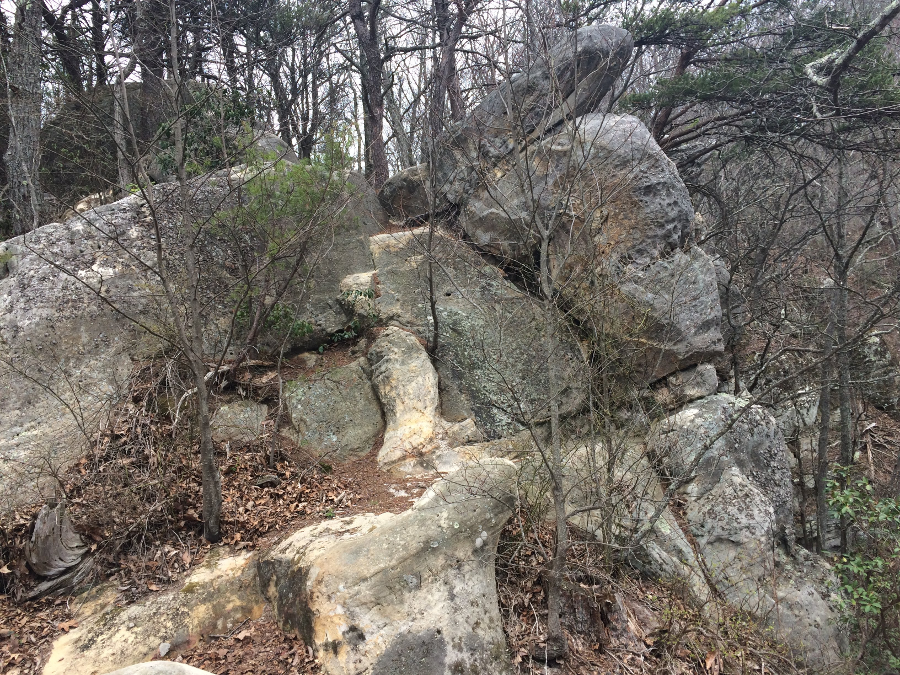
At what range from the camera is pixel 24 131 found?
8.94 meters

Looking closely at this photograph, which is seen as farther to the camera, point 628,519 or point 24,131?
point 24,131

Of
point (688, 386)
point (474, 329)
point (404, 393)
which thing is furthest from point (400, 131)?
point (688, 386)

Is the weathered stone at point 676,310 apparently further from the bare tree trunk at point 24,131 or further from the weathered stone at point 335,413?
the bare tree trunk at point 24,131

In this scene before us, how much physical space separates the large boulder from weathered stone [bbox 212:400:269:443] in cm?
82

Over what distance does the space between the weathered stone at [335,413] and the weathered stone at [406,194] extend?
5.03 metres

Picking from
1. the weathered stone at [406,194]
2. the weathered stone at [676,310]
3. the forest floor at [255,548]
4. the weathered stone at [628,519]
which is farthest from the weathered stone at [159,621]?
the weathered stone at [406,194]

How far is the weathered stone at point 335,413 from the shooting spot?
6.87m

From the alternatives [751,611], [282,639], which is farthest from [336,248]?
[751,611]

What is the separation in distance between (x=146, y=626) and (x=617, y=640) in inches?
166

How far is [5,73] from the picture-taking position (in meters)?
8.57

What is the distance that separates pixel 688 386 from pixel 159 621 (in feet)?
23.5

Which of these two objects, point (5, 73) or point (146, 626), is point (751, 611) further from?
point (5, 73)

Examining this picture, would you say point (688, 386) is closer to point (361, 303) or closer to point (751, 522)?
point (751, 522)

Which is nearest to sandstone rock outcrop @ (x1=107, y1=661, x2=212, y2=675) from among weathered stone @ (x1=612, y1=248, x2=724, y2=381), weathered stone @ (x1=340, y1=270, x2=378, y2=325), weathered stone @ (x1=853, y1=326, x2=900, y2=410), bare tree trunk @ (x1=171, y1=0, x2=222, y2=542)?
bare tree trunk @ (x1=171, y1=0, x2=222, y2=542)
